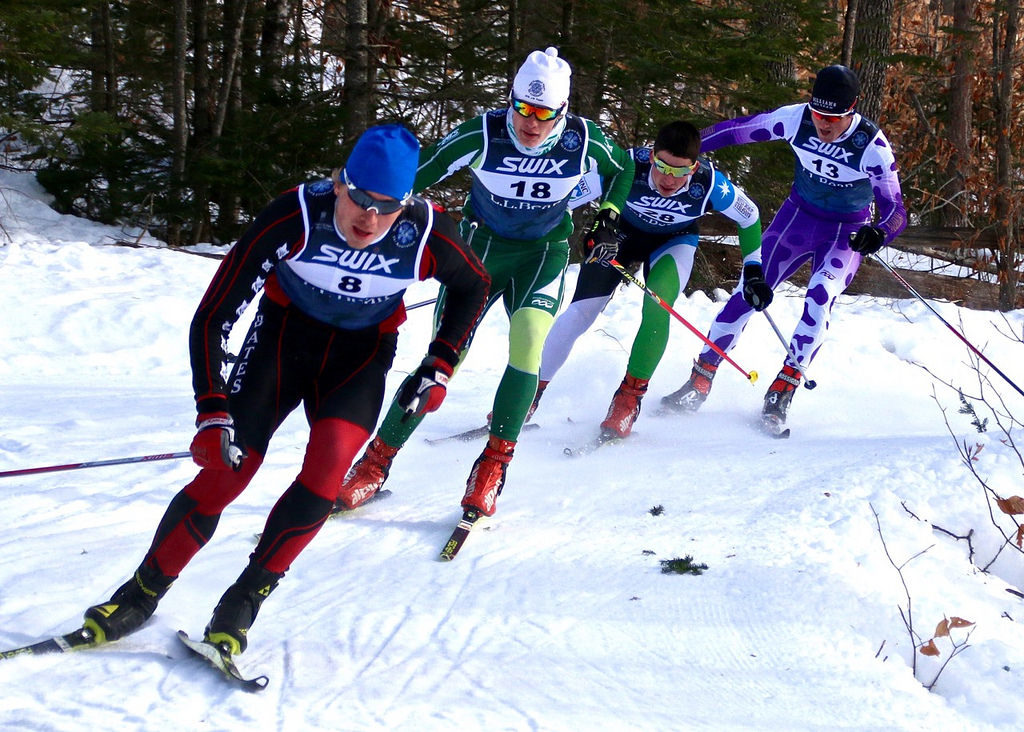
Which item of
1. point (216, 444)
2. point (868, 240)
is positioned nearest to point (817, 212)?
point (868, 240)

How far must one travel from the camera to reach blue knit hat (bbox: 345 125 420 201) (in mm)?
2891

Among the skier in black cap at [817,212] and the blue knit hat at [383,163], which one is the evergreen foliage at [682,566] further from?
the skier in black cap at [817,212]

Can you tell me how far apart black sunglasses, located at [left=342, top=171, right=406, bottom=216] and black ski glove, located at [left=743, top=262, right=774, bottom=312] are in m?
3.54

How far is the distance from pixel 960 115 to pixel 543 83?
12869 mm

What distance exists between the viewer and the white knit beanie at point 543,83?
14.4 feet

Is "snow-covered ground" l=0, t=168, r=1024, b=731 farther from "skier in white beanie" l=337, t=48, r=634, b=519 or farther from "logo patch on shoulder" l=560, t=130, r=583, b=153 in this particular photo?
"logo patch on shoulder" l=560, t=130, r=583, b=153

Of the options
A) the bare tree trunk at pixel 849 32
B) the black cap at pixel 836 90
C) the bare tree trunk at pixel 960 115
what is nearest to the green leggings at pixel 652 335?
the black cap at pixel 836 90

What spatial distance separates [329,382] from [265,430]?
26 cm

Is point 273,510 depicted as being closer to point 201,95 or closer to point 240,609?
point 240,609

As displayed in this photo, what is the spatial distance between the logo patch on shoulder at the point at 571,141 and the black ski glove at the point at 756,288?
183 centimetres

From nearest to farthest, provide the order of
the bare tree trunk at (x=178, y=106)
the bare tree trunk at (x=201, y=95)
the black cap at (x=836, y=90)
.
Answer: the black cap at (x=836, y=90) < the bare tree trunk at (x=178, y=106) < the bare tree trunk at (x=201, y=95)

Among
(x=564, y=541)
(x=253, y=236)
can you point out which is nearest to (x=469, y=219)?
(x=564, y=541)

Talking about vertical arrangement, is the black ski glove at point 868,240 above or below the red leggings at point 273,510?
above

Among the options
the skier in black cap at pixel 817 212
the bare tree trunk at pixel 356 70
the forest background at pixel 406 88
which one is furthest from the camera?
the bare tree trunk at pixel 356 70
